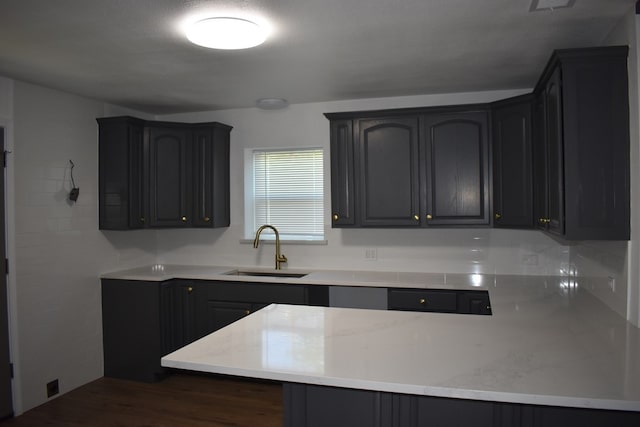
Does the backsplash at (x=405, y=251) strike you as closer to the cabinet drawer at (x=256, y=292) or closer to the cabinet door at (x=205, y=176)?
the cabinet door at (x=205, y=176)

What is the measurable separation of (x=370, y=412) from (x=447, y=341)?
0.42 metres

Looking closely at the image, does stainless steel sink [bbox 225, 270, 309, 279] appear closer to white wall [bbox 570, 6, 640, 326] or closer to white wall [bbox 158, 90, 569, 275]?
white wall [bbox 158, 90, 569, 275]

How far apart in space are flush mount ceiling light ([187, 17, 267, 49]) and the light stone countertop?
4.55 ft

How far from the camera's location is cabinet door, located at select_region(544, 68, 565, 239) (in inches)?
91.4

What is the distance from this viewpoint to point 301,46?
2680mm

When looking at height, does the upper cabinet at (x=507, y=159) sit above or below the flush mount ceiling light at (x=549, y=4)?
below

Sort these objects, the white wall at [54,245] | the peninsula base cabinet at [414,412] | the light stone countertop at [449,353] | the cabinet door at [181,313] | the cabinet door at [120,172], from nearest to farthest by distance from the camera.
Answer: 1. the light stone countertop at [449,353]
2. the peninsula base cabinet at [414,412]
3. the white wall at [54,245]
4. the cabinet door at [181,313]
5. the cabinet door at [120,172]

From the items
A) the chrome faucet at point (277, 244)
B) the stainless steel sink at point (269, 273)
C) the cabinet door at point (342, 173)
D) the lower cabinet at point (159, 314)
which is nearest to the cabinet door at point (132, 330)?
the lower cabinet at point (159, 314)

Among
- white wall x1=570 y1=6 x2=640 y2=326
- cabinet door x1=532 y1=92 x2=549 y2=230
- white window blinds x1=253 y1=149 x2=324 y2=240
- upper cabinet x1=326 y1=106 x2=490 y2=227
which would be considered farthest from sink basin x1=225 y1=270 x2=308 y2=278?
white wall x1=570 y1=6 x2=640 y2=326

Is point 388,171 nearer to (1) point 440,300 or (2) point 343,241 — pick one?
(2) point 343,241

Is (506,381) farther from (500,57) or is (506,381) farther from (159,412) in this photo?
(159,412)

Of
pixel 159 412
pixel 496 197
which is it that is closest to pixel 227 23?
pixel 496 197

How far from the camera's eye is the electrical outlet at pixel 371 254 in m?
4.04

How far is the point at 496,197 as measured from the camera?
135 inches
